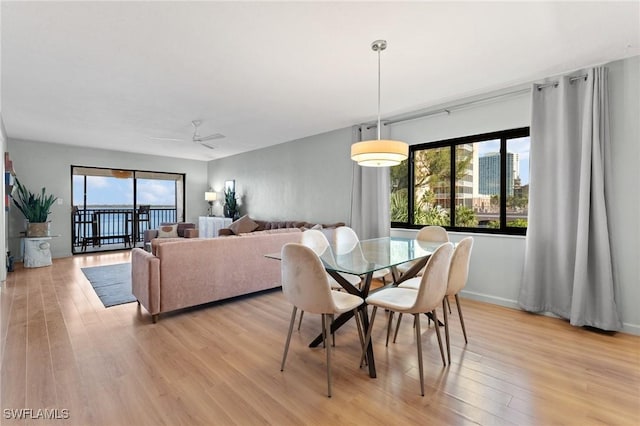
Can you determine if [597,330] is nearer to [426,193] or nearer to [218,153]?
[426,193]

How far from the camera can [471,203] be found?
3.82 metres

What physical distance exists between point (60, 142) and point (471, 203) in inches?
312

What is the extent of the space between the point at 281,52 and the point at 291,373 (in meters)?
2.57

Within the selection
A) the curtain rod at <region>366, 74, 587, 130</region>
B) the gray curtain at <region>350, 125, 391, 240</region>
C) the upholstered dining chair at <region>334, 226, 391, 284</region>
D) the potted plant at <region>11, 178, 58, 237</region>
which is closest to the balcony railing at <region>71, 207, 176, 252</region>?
the potted plant at <region>11, 178, 58, 237</region>

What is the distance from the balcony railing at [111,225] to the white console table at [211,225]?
148 cm

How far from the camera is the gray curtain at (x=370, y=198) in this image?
442 centimetres

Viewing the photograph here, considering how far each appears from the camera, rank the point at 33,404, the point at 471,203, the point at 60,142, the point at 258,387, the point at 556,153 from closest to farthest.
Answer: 1. the point at 33,404
2. the point at 258,387
3. the point at 556,153
4. the point at 471,203
5. the point at 60,142

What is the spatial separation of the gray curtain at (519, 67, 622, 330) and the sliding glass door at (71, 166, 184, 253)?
8.16 metres

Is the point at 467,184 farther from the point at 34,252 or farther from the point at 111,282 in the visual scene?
the point at 34,252

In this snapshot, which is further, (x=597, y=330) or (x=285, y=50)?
(x=597, y=330)

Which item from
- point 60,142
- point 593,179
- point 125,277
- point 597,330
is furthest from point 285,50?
point 60,142

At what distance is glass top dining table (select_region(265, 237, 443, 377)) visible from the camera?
2.04 metres

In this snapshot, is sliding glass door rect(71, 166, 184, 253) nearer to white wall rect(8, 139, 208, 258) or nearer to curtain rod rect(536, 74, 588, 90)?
white wall rect(8, 139, 208, 258)

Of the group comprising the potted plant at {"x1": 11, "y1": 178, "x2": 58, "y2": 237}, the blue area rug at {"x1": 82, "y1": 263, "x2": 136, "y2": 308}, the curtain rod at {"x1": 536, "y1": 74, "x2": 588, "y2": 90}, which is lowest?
the blue area rug at {"x1": 82, "y1": 263, "x2": 136, "y2": 308}
